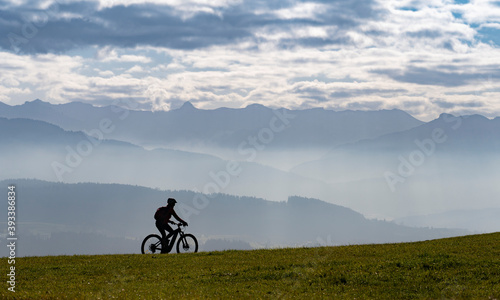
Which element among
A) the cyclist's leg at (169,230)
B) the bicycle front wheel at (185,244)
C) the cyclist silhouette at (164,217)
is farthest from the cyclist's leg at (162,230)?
the bicycle front wheel at (185,244)

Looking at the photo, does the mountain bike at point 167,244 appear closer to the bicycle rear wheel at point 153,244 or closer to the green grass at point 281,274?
the bicycle rear wheel at point 153,244

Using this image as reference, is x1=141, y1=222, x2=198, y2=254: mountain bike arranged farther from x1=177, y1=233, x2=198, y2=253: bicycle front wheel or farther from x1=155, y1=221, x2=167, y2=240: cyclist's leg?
x1=155, y1=221, x2=167, y2=240: cyclist's leg

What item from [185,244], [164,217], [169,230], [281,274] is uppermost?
[164,217]

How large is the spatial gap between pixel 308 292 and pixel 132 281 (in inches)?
A: 293

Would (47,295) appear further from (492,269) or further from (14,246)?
(492,269)

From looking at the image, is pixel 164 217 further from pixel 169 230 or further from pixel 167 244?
pixel 167 244

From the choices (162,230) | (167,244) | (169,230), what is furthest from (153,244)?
(169,230)

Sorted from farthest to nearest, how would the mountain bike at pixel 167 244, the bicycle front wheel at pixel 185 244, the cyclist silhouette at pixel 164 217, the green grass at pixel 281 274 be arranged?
the bicycle front wheel at pixel 185 244 → the mountain bike at pixel 167 244 → the cyclist silhouette at pixel 164 217 → the green grass at pixel 281 274

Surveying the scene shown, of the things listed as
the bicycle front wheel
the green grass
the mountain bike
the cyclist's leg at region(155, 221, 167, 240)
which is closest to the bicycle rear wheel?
the mountain bike

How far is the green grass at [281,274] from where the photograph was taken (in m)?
18.3

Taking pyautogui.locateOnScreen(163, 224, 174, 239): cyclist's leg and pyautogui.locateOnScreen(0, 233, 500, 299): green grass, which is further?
pyautogui.locateOnScreen(163, 224, 174, 239): cyclist's leg

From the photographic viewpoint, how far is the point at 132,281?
69.4 feet

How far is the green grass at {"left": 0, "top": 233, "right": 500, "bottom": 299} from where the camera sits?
1828 cm

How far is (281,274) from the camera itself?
70.1 ft
